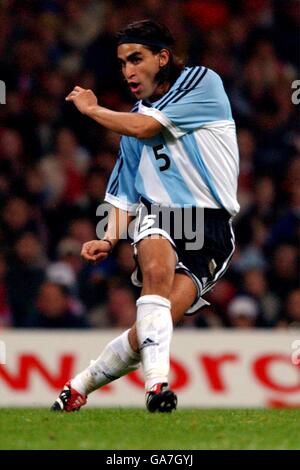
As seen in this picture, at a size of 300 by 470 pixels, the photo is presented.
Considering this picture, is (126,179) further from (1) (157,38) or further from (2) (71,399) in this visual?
(2) (71,399)

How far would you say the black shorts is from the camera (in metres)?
6.85

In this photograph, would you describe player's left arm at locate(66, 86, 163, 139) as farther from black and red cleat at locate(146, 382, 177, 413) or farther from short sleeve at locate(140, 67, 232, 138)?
black and red cleat at locate(146, 382, 177, 413)

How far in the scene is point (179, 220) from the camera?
22.4ft

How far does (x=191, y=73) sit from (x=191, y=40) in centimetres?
677

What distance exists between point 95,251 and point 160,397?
958 millimetres

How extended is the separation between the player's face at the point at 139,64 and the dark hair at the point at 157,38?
1.3 inches

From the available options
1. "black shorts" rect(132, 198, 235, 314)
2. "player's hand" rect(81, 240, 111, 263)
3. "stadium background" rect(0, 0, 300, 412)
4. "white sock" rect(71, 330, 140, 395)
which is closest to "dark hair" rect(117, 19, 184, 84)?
"black shorts" rect(132, 198, 235, 314)

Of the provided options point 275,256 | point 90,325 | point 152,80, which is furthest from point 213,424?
point 275,256

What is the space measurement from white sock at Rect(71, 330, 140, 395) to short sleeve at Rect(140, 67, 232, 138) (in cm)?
111

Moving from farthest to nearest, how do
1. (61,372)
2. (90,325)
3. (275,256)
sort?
(275,256) < (90,325) < (61,372)

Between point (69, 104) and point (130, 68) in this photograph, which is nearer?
point (130, 68)

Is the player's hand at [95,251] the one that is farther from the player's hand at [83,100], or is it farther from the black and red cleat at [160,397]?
the black and red cleat at [160,397]

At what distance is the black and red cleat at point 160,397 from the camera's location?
6.45 meters

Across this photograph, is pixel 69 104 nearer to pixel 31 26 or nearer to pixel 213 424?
pixel 31 26
